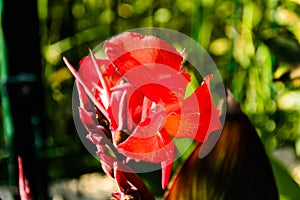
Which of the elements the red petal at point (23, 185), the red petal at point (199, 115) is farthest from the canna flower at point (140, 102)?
the red petal at point (23, 185)

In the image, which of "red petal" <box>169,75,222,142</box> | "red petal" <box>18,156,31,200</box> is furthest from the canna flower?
"red petal" <box>18,156,31,200</box>

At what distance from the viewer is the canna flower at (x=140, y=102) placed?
1.47m

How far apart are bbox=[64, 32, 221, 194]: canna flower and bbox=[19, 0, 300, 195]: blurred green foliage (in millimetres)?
47

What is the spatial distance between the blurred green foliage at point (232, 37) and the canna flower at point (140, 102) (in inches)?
1.9

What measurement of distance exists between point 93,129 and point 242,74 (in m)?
0.44

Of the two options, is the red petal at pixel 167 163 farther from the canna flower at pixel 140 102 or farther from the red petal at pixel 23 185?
the red petal at pixel 23 185

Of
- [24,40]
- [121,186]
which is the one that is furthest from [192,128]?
[24,40]

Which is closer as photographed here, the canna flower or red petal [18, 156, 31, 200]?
the canna flower

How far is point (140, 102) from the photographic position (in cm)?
148

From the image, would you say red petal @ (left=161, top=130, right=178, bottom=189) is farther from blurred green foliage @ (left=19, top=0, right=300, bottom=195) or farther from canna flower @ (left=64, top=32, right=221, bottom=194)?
blurred green foliage @ (left=19, top=0, right=300, bottom=195)

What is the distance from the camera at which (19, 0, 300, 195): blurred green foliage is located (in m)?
1.45

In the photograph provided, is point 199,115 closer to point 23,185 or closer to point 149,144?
point 149,144

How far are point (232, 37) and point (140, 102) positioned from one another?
30 centimetres

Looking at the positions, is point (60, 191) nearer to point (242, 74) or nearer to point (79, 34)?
point (79, 34)
